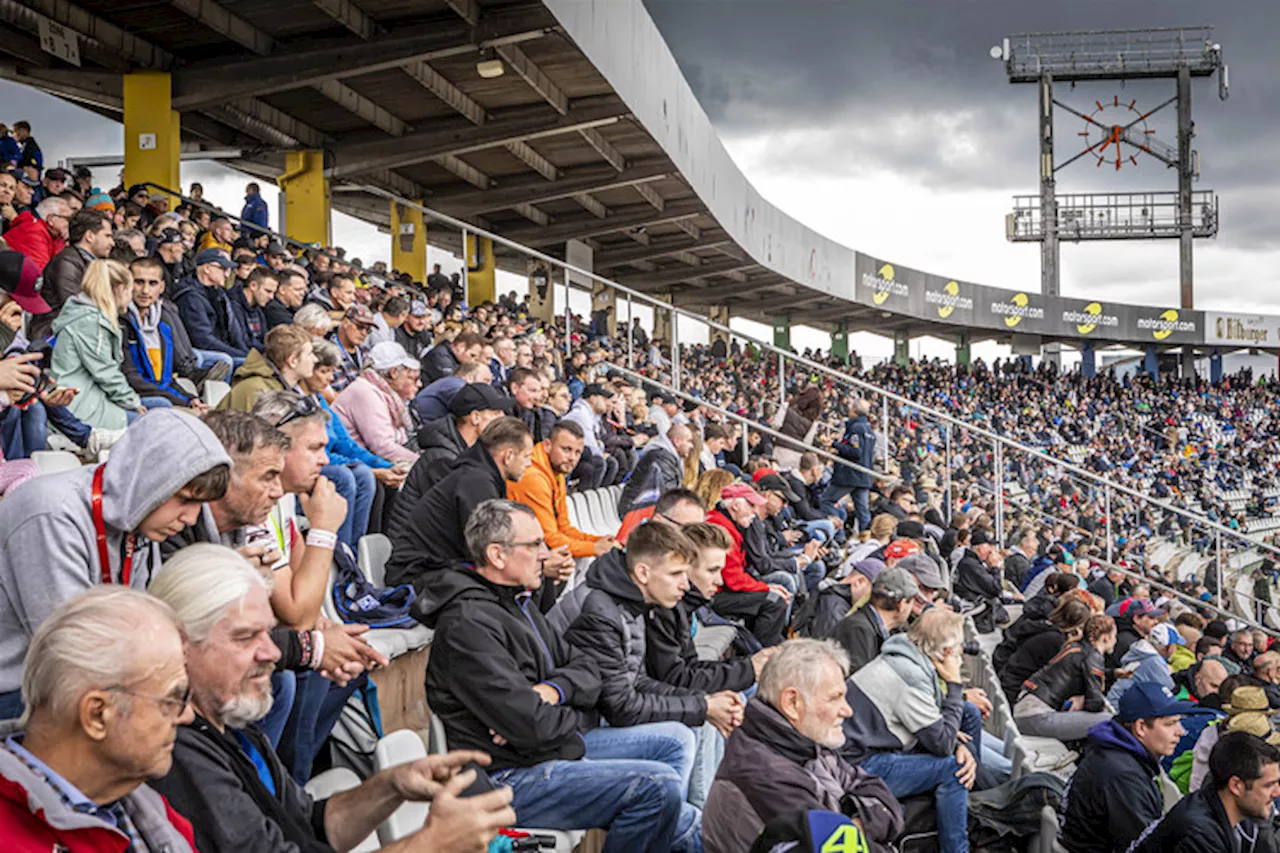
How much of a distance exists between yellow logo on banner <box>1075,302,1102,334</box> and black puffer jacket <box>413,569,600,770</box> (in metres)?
38.0

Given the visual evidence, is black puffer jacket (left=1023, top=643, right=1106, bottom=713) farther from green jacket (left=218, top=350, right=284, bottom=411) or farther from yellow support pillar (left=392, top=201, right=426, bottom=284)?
yellow support pillar (left=392, top=201, right=426, bottom=284)

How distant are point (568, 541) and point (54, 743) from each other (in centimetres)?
430

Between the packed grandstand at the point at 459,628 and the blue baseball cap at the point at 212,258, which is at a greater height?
the blue baseball cap at the point at 212,258

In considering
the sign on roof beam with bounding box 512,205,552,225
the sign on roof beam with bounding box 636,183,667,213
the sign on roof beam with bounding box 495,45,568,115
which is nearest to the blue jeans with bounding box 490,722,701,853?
the sign on roof beam with bounding box 495,45,568,115

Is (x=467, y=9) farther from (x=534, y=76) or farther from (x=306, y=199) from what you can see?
(x=306, y=199)

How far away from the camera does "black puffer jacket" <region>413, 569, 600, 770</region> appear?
3.42 m

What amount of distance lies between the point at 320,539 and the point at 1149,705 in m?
3.75

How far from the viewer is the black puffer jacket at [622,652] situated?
13.2 ft

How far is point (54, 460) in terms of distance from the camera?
4254 mm

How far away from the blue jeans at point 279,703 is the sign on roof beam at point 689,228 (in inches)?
775

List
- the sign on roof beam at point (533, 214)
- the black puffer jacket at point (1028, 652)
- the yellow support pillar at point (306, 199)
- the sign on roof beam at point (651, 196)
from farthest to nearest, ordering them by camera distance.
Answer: the sign on roof beam at point (533, 214)
the sign on roof beam at point (651, 196)
the yellow support pillar at point (306, 199)
the black puffer jacket at point (1028, 652)

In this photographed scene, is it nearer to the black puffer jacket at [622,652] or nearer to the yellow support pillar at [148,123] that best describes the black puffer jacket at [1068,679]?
the black puffer jacket at [622,652]

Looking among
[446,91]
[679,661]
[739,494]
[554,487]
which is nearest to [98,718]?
[679,661]

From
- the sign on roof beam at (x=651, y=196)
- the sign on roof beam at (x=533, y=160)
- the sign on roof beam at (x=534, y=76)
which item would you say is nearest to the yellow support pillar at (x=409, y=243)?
the sign on roof beam at (x=533, y=160)
